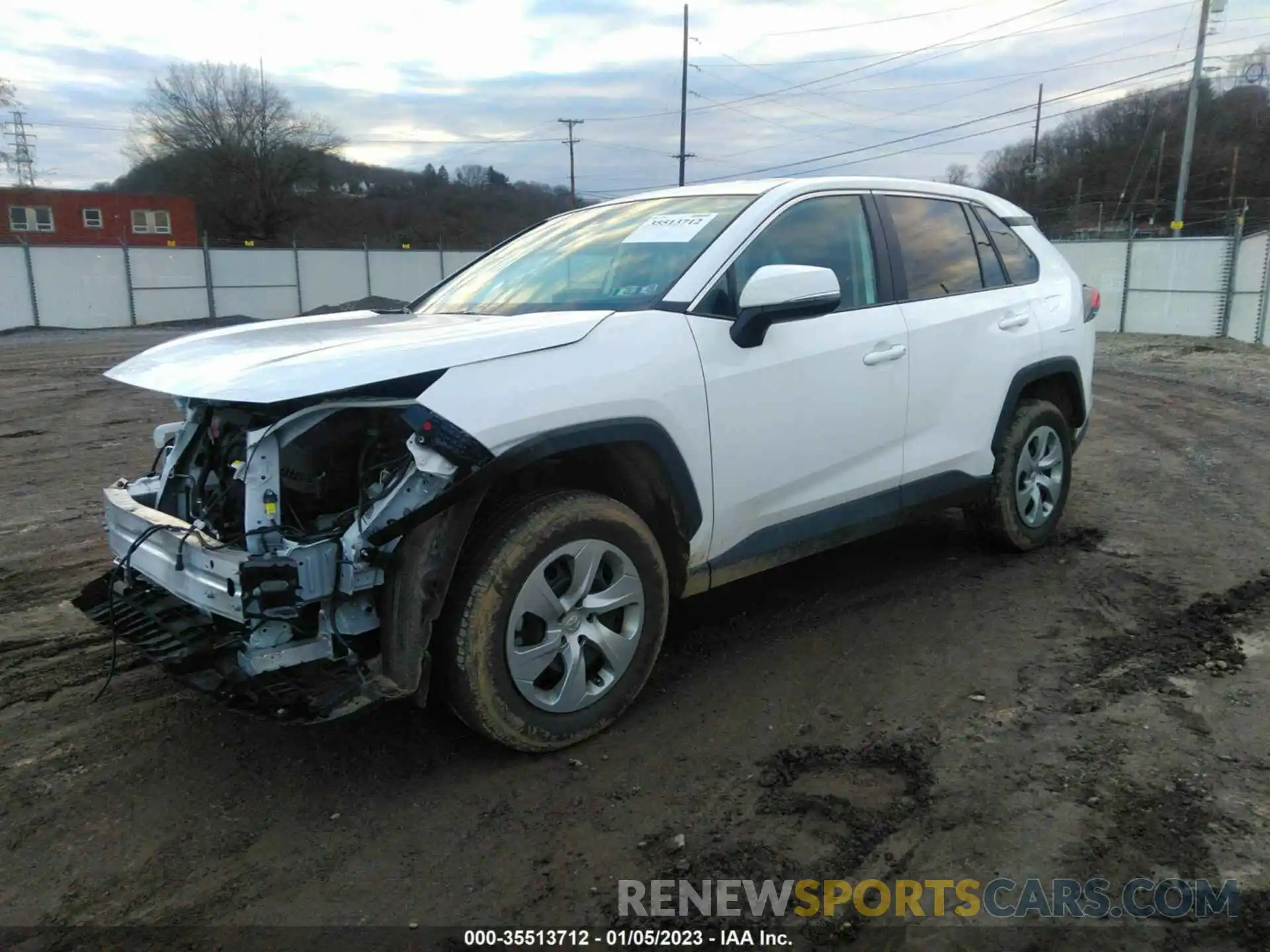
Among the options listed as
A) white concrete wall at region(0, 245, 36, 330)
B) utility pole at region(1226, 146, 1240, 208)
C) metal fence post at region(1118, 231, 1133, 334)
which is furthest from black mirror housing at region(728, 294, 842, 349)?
utility pole at region(1226, 146, 1240, 208)

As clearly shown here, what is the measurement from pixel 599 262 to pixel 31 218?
182 feet

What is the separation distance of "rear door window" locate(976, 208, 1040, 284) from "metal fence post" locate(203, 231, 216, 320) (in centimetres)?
2779

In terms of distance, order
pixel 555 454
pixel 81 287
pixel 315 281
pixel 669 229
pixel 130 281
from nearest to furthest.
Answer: pixel 555 454 → pixel 669 229 → pixel 81 287 → pixel 130 281 → pixel 315 281

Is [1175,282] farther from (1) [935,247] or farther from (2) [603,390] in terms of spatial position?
(2) [603,390]

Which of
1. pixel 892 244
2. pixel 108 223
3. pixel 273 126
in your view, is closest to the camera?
pixel 892 244

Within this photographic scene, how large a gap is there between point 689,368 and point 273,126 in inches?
2524

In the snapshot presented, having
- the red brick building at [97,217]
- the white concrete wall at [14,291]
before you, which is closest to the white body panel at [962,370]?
the white concrete wall at [14,291]

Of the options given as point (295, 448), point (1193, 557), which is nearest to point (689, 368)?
point (295, 448)

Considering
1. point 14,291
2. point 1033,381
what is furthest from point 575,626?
point 14,291

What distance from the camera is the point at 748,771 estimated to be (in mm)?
3021

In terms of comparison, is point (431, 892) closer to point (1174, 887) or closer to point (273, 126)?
point (1174, 887)

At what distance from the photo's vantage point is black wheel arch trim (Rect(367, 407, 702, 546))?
2682 mm

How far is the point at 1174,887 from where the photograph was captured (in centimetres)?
242

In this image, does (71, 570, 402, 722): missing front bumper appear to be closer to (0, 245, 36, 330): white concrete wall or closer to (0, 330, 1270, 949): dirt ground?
(0, 330, 1270, 949): dirt ground
